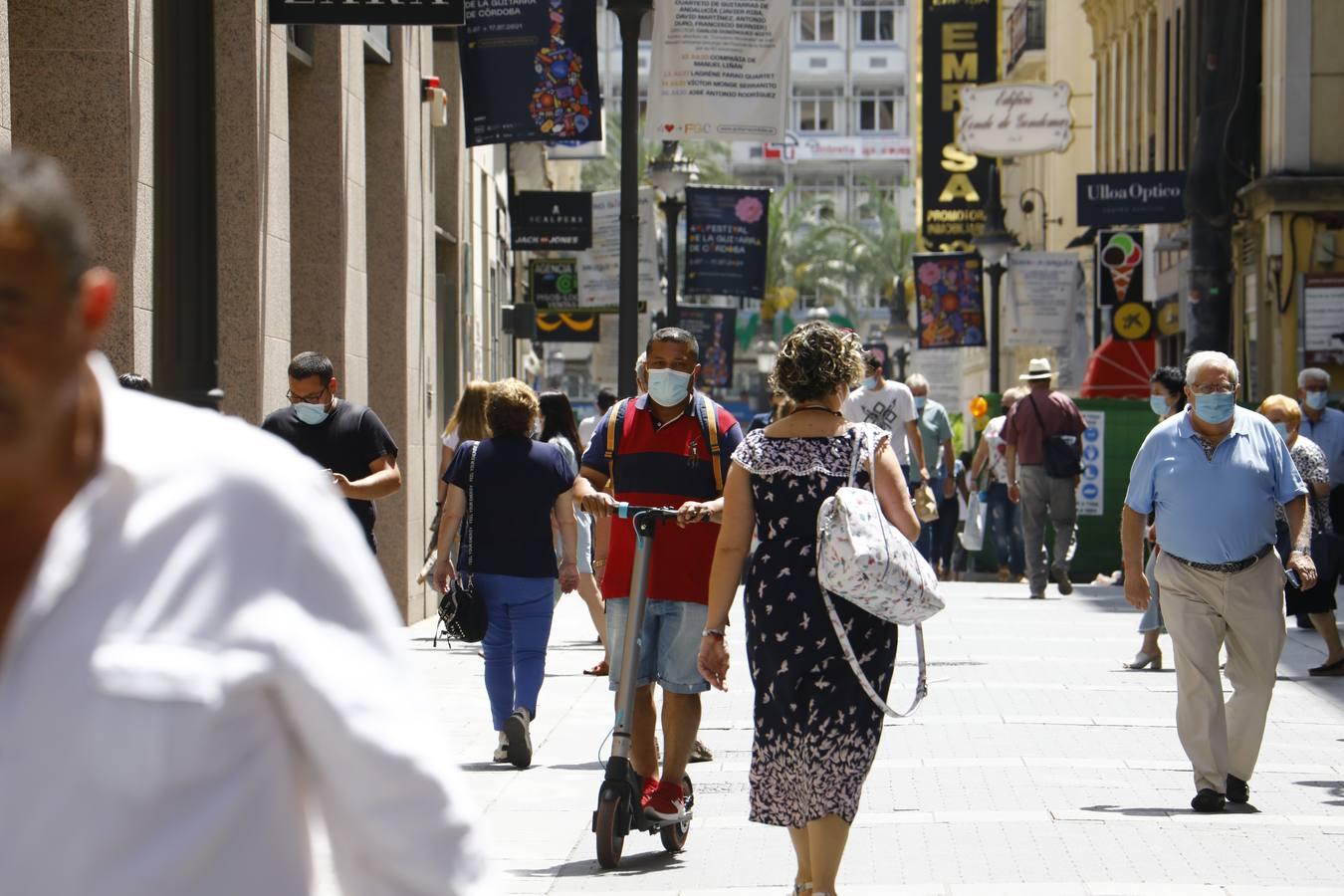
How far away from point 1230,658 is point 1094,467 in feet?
51.9

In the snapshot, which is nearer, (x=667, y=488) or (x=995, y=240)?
(x=667, y=488)

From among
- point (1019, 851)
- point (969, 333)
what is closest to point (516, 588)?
point (1019, 851)

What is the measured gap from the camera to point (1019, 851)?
26.1ft

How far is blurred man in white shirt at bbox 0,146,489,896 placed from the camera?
1.88 m

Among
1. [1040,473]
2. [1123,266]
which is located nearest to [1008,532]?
[1040,473]

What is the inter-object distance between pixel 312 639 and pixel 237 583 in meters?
0.08

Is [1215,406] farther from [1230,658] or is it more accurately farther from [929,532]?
[929,532]

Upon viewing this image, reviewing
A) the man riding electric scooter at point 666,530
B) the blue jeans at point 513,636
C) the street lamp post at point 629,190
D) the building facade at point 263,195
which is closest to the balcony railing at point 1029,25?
the building facade at point 263,195

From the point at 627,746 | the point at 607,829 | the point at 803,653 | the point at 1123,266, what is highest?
the point at 1123,266

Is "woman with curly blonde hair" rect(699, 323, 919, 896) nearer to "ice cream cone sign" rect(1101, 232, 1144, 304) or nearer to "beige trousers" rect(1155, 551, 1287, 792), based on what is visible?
"beige trousers" rect(1155, 551, 1287, 792)

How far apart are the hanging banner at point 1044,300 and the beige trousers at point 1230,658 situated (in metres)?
27.7

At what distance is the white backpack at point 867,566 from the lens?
6.58 m

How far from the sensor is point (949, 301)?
40.7 meters

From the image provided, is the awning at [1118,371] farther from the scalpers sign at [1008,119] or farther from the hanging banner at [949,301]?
the hanging banner at [949,301]
